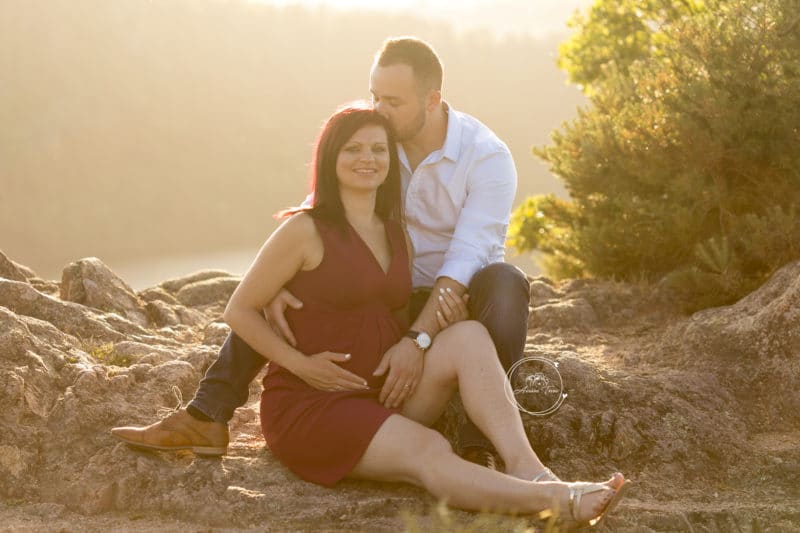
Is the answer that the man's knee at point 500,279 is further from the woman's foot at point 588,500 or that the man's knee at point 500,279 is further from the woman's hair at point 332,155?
the woman's foot at point 588,500

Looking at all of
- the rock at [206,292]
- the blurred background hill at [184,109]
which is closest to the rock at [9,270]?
the rock at [206,292]

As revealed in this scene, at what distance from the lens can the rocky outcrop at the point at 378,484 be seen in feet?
14.0

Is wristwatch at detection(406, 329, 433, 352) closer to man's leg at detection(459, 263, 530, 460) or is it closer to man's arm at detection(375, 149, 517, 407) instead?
man's arm at detection(375, 149, 517, 407)

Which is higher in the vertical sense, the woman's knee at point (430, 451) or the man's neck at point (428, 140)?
the man's neck at point (428, 140)

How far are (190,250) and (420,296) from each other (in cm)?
3551

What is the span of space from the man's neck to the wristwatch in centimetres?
117

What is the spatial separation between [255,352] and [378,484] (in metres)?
0.80

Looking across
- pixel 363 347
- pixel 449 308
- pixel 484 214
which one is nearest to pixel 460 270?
pixel 449 308

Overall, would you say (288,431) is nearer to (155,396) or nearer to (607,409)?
(155,396)

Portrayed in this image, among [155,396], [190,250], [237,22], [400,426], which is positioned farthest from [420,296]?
[237,22]

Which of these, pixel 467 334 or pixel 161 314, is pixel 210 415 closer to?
pixel 467 334

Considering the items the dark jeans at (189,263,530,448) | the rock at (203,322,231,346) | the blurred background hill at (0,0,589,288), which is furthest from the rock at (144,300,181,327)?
the blurred background hill at (0,0,589,288)

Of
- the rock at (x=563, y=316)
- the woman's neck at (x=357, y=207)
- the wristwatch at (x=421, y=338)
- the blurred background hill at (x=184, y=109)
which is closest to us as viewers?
the wristwatch at (x=421, y=338)

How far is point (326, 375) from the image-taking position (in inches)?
172
